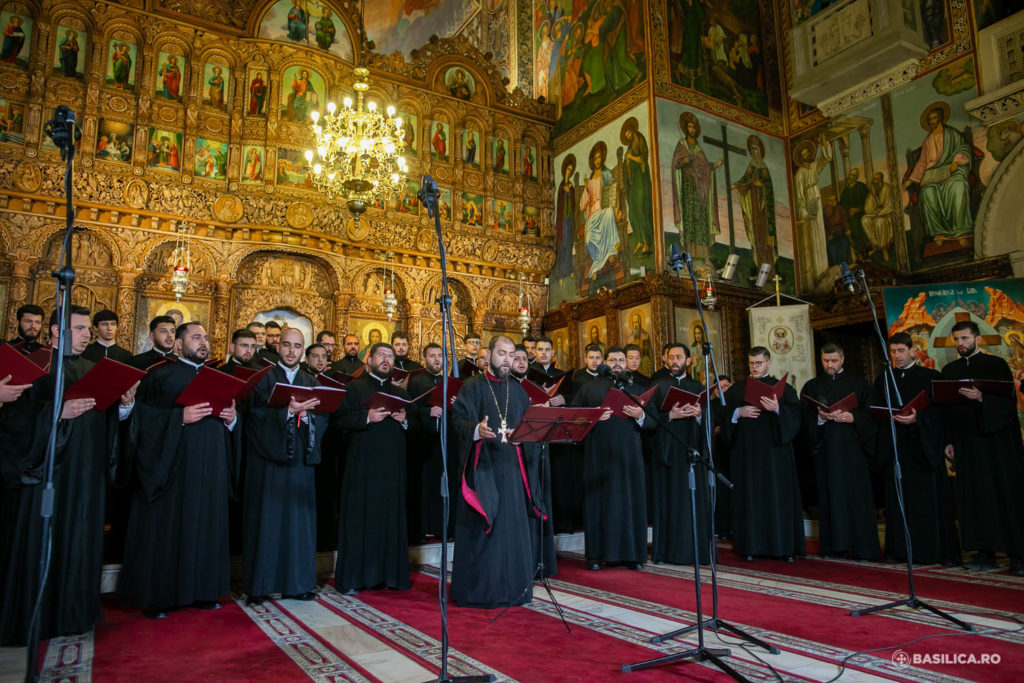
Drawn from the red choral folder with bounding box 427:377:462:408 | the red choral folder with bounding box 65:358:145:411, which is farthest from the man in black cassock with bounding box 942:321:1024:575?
the red choral folder with bounding box 65:358:145:411

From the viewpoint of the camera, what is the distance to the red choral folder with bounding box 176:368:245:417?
4.65 meters

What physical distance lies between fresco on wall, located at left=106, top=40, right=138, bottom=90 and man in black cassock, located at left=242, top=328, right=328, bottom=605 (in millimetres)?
9372

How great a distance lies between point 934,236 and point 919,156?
1.56 m

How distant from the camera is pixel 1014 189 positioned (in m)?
10.9

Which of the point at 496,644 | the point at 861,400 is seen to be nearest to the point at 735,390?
the point at 861,400

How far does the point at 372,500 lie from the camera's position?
584 cm

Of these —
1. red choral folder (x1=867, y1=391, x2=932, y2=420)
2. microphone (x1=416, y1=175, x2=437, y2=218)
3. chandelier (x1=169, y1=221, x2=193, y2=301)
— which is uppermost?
chandelier (x1=169, y1=221, x2=193, y2=301)

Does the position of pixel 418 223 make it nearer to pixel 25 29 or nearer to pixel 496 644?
pixel 25 29

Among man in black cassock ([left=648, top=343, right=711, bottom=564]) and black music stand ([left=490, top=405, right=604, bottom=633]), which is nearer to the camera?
black music stand ([left=490, top=405, right=604, bottom=633])

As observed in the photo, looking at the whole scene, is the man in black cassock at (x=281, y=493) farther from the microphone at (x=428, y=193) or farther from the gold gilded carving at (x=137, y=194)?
the gold gilded carving at (x=137, y=194)

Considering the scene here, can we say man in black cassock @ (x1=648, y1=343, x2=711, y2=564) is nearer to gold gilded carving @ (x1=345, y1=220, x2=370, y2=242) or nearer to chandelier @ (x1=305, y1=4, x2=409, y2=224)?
chandelier @ (x1=305, y1=4, x2=409, y2=224)

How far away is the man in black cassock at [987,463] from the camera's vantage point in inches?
253

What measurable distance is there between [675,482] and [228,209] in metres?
9.33

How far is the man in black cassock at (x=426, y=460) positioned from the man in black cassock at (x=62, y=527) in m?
3.09
